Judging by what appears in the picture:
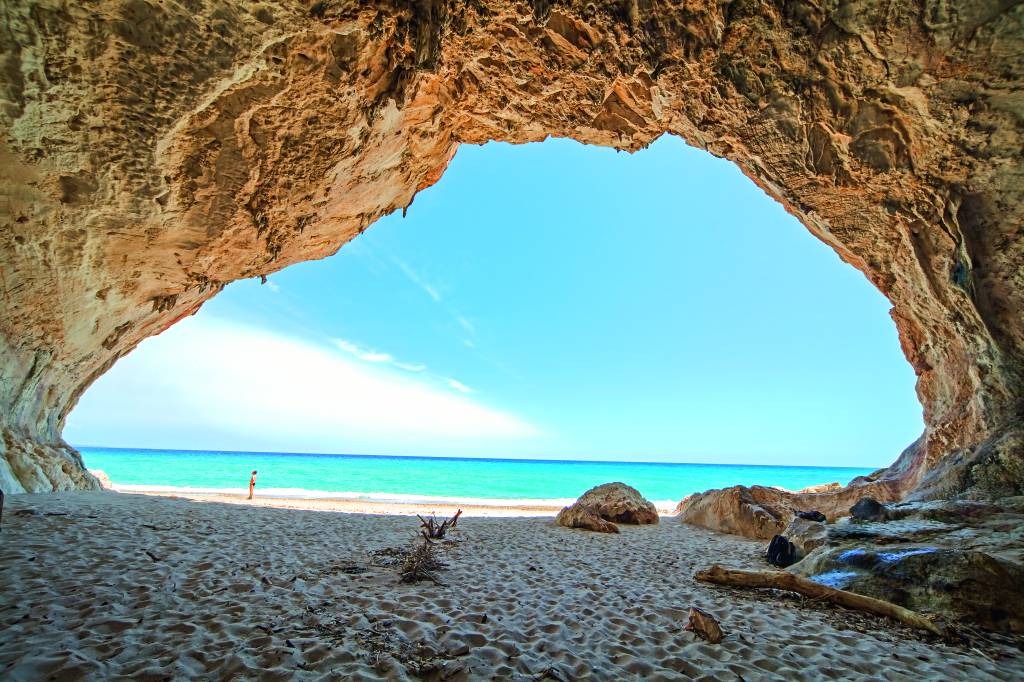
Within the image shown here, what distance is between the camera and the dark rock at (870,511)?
6.70 m

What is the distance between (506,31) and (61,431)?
14935 millimetres

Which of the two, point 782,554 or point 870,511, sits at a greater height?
point 870,511

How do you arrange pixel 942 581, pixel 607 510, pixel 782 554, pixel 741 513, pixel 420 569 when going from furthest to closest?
pixel 607 510 < pixel 741 513 < pixel 782 554 < pixel 420 569 < pixel 942 581

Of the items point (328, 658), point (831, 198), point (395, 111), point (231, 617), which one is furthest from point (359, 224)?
point (831, 198)

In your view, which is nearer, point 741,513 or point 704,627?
point 704,627

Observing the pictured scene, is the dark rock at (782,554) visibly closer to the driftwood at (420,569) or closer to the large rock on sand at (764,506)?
the large rock on sand at (764,506)

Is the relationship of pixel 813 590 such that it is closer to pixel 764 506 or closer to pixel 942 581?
pixel 942 581

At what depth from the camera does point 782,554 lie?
6.98m

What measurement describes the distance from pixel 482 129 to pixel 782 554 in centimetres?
1012

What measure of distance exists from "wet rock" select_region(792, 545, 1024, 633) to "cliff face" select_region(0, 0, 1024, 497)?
3.87 m

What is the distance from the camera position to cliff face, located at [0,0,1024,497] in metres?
5.90

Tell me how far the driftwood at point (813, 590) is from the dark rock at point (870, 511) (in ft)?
8.15

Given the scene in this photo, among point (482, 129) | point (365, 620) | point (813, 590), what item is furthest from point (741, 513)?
point (482, 129)

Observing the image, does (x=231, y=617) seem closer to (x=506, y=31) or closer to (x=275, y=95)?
(x=275, y=95)
